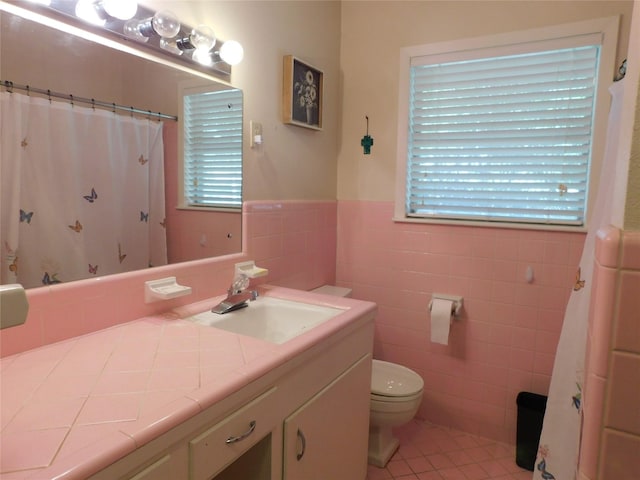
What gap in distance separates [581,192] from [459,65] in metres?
0.91

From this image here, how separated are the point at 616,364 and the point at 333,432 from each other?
1.07m

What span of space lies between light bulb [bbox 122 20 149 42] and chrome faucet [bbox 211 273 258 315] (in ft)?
2.96

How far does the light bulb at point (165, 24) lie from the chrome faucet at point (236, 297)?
895 millimetres

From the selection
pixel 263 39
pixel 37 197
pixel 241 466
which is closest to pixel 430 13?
pixel 263 39

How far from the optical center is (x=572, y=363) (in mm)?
1521

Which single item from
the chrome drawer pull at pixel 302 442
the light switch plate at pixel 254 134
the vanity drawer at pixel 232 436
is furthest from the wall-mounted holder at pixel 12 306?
the light switch plate at pixel 254 134

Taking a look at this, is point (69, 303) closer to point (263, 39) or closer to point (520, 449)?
point (263, 39)

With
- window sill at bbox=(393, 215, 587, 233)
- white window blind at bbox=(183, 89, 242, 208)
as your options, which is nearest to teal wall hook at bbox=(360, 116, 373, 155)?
window sill at bbox=(393, 215, 587, 233)

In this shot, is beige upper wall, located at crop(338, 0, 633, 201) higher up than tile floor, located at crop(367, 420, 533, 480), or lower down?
higher up

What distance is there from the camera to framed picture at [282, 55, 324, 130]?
2.03 meters

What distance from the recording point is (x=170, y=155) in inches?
60.9

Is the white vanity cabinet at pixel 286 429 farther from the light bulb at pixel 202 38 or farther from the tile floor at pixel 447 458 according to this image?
the light bulb at pixel 202 38

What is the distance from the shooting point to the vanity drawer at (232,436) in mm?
875

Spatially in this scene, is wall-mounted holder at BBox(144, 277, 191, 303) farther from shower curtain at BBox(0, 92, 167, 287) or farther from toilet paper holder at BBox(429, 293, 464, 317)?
toilet paper holder at BBox(429, 293, 464, 317)
